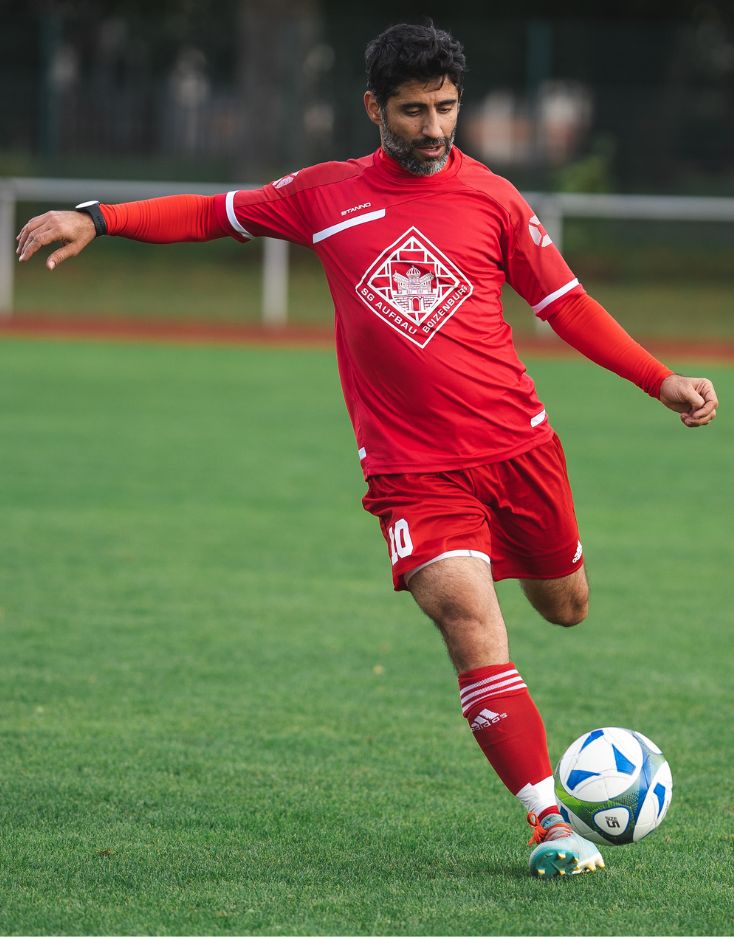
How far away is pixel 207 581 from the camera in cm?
807

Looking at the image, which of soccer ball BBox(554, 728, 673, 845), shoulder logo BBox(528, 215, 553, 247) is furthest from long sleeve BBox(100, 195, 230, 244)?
soccer ball BBox(554, 728, 673, 845)

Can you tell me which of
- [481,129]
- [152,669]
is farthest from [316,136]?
[152,669]

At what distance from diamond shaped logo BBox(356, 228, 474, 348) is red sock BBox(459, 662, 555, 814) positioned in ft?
3.24

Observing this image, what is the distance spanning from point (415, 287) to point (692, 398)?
0.85m

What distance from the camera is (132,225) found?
4461 millimetres

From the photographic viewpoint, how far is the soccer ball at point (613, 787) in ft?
13.5

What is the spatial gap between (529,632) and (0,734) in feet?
9.07

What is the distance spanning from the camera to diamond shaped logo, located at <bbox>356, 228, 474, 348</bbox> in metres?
4.32

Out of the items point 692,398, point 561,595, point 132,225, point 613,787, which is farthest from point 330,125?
point 613,787

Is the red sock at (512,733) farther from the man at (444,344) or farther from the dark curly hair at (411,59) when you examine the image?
the dark curly hair at (411,59)

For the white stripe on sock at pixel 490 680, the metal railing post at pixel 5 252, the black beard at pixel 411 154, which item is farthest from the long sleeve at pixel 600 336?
the metal railing post at pixel 5 252

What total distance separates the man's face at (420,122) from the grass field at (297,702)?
6.51 ft

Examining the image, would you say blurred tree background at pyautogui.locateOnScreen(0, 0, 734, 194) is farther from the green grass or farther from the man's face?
the man's face

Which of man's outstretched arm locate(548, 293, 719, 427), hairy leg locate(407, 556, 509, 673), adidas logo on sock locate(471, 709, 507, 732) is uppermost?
man's outstretched arm locate(548, 293, 719, 427)
